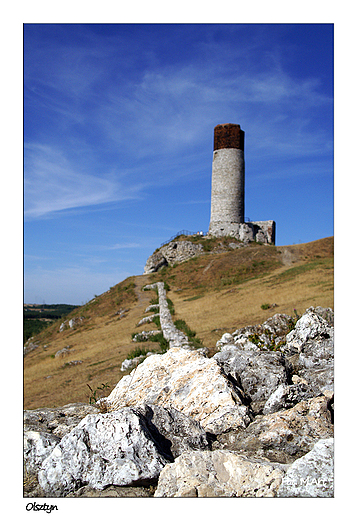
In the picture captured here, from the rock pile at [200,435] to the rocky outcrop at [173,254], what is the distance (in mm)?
35493

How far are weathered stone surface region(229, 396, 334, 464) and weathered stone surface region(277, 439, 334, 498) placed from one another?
1.88 ft

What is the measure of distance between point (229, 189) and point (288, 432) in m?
42.6

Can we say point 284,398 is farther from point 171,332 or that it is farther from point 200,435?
point 171,332

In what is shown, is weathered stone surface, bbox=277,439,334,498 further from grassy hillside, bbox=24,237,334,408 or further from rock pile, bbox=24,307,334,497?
grassy hillside, bbox=24,237,334,408

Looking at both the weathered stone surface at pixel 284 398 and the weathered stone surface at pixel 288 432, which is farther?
the weathered stone surface at pixel 284 398

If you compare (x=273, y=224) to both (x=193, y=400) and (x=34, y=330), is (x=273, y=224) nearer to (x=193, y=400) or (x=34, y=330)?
(x=34, y=330)

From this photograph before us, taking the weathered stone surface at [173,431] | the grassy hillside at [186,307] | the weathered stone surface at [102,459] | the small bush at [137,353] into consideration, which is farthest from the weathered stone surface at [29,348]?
the weathered stone surface at [102,459]

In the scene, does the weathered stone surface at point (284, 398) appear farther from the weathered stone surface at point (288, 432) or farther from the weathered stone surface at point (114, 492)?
the weathered stone surface at point (114, 492)

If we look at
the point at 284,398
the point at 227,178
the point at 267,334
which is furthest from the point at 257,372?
the point at 227,178

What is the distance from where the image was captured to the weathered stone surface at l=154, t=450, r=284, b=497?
306cm

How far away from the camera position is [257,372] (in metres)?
5.52

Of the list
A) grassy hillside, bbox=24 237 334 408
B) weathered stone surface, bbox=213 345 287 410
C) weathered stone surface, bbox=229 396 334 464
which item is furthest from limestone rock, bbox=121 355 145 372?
weathered stone surface, bbox=229 396 334 464

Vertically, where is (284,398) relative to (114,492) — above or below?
above

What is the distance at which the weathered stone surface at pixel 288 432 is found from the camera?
12.2ft
